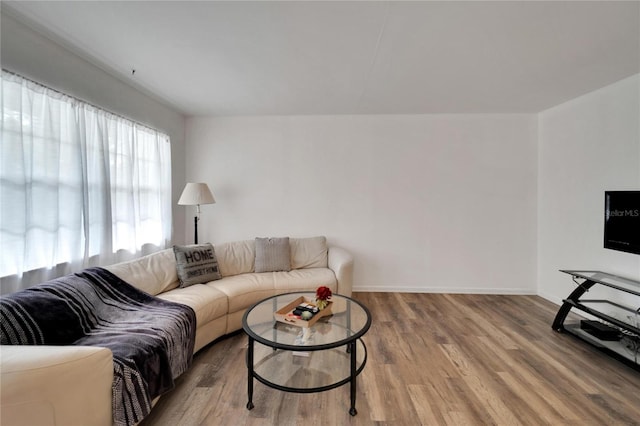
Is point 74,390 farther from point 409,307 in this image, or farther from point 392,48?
point 409,307

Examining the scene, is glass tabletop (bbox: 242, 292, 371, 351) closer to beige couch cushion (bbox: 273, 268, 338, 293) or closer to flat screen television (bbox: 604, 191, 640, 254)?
beige couch cushion (bbox: 273, 268, 338, 293)

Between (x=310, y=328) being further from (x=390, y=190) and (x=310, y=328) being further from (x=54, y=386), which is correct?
(x=390, y=190)

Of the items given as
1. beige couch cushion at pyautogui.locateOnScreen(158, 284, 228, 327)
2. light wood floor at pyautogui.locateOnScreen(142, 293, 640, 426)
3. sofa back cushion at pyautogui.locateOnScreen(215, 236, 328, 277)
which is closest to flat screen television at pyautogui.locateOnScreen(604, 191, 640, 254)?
light wood floor at pyautogui.locateOnScreen(142, 293, 640, 426)

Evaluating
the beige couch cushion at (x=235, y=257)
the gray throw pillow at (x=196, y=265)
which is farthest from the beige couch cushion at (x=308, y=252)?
the gray throw pillow at (x=196, y=265)

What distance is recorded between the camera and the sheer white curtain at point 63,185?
1623 mm

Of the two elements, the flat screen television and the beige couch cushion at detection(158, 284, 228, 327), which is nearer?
the beige couch cushion at detection(158, 284, 228, 327)

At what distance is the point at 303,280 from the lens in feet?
8.72

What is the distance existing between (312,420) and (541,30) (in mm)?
2893

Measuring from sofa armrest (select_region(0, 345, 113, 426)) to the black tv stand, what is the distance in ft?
10.9

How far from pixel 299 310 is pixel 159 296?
1350 mm

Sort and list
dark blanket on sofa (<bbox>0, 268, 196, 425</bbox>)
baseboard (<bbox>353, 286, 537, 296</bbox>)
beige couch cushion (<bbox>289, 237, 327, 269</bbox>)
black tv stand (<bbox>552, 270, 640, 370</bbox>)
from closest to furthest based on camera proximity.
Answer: dark blanket on sofa (<bbox>0, 268, 196, 425</bbox>) < black tv stand (<bbox>552, 270, 640, 370</bbox>) < beige couch cushion (<bbox>289, 237, 327, 269</bbox>) < baseboard (<bbox>353, 286, 537, 296</bbox>)

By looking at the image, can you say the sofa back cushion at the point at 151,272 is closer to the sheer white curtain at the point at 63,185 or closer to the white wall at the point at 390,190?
the sheer white curtain at the point at 63,185

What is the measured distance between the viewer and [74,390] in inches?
40.6

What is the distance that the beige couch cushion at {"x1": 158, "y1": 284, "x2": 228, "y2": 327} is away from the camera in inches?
80.4
